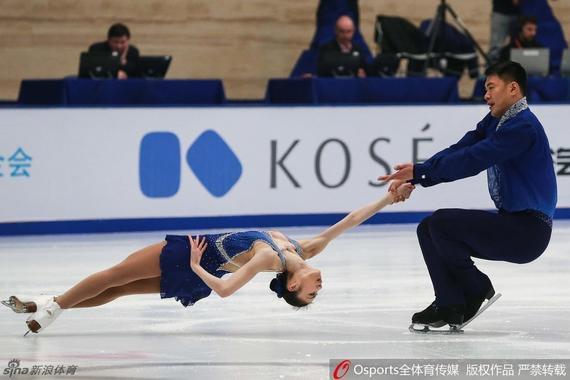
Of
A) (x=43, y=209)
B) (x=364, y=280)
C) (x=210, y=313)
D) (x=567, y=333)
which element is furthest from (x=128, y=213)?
(x=567, y=333)

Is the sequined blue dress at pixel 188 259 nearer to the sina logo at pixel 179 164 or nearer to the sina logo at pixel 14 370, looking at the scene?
the sina logo at pixel 14 370

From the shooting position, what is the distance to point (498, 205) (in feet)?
20.6

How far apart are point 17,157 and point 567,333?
5.20 meters

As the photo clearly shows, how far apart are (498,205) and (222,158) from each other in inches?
182

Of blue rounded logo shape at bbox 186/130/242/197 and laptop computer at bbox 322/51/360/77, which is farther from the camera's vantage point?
laptop computer at bbox 322/51/360/77

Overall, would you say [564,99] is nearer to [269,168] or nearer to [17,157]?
[269,168]

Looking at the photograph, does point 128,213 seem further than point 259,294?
Yes

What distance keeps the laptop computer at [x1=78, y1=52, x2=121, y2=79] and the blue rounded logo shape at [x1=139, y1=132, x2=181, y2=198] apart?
73 cm

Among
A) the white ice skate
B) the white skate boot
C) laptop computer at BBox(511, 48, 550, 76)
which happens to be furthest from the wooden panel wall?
the white skate boot

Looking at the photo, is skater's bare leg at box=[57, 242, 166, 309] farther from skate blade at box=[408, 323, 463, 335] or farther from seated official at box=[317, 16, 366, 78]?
seated official at box=[317, 16, 366, 78]

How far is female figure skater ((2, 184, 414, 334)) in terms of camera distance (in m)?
5.70

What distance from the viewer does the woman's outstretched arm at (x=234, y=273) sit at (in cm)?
551

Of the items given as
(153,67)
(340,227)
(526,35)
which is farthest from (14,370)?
(526,35)

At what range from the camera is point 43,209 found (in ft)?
33.6
